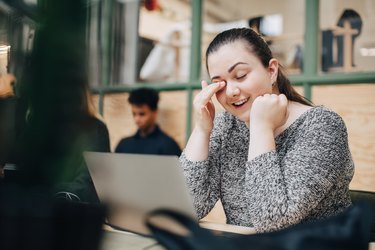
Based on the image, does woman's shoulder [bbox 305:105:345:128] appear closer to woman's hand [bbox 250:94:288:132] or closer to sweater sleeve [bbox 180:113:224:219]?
woman's hand [bbox 250:94:288:132]

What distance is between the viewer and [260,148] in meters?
1.25

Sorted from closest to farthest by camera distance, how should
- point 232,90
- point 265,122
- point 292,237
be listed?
1. point 292,237
2. point 265,122
3. point 232,90

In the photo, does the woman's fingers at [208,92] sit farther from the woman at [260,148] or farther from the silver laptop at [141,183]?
the silver laptop at [141,183]

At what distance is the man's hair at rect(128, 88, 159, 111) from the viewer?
3.42 meters

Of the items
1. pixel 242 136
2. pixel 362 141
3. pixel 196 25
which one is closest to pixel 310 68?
pixel 362 141

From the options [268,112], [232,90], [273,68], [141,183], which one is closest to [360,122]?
[273,68]

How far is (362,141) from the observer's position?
265 centimetres

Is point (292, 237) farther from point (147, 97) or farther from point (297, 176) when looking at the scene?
point (147, 97)

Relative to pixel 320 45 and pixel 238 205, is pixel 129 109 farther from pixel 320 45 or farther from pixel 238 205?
pixel 238 205

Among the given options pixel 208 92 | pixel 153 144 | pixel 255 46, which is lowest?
pixel 153 144

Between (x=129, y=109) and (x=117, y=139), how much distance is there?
30cm

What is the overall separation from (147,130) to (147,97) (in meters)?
0.27

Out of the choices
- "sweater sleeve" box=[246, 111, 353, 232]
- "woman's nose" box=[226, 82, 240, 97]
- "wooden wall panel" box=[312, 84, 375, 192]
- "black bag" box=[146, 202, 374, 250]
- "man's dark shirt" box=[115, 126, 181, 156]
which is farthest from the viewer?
"man's dark shirt" box=[115, 126, 181, 156]

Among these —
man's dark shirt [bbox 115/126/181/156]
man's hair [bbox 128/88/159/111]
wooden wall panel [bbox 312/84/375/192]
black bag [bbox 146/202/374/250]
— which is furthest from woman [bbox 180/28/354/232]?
man's hair [bbox 128/88/159/111]
